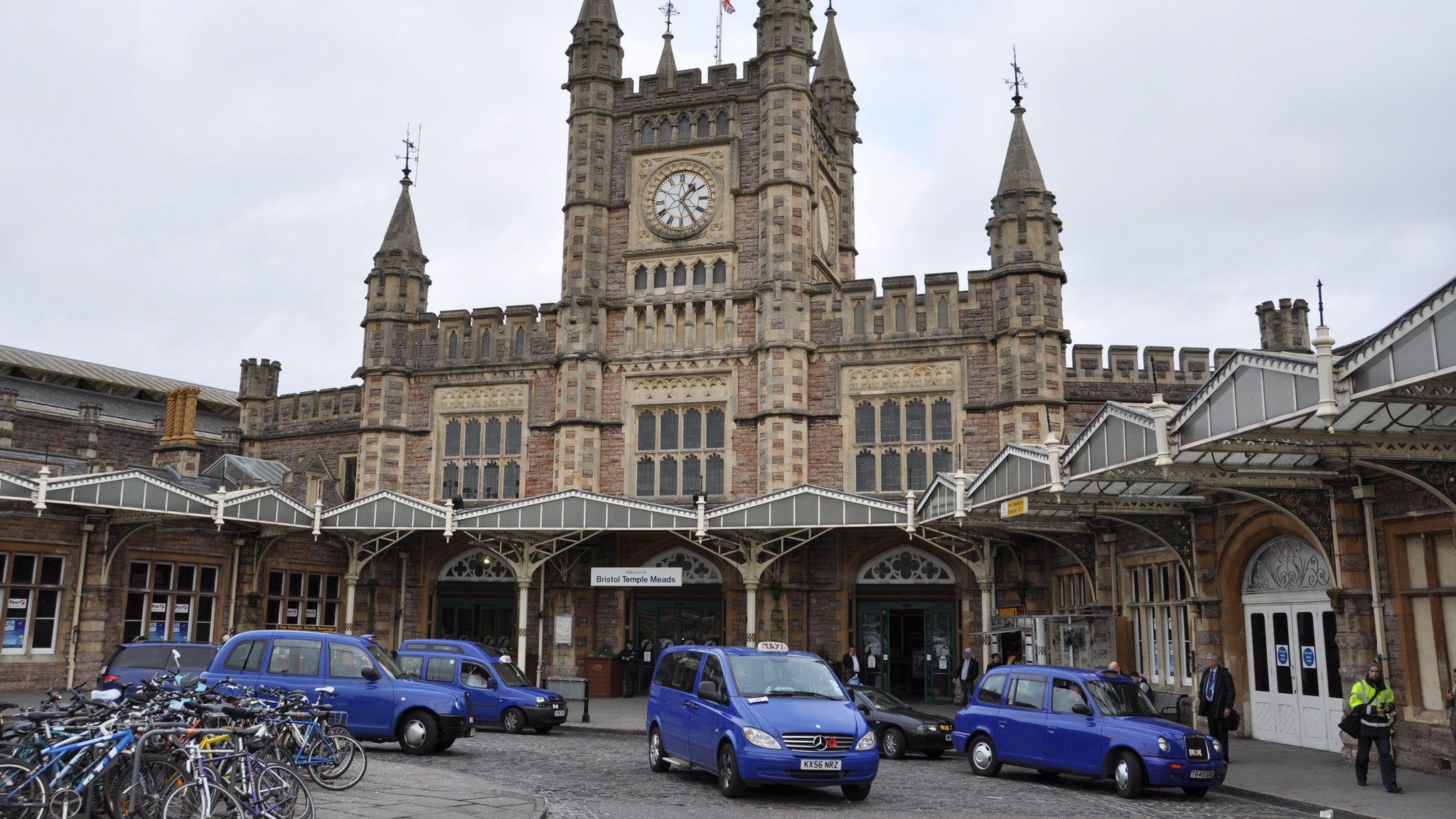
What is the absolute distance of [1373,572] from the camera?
1576cm

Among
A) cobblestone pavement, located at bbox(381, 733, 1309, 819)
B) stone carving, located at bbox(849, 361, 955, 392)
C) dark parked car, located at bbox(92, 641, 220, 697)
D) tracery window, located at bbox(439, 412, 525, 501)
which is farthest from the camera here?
tracery window, located at bbox(439, 412, 525, 501)

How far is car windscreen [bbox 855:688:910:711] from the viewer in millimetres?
18656

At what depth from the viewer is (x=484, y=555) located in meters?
33.0

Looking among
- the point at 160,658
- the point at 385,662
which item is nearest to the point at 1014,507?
the point at 385,662

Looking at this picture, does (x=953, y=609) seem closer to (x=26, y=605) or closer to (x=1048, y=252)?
(x=1048, y=252)

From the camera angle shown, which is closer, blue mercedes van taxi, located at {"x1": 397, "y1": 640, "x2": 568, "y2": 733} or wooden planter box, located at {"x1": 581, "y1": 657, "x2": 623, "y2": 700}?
blue mercedes van taxi, located at {"x1": 397, "y1": 640, "x2": 568, "y2": 733}

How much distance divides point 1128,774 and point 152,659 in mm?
15473

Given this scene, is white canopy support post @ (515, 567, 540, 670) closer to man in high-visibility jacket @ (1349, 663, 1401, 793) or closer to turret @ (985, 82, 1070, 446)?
turret @ (985, 82, 1070, 446)

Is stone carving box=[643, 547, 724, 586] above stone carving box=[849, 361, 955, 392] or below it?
below

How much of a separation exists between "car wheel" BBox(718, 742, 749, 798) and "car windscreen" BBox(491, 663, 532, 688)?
9.18m

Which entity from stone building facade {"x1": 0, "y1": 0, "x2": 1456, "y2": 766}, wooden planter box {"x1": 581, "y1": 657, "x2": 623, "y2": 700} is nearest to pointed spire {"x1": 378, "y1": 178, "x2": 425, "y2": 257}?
stone building facade {"x1": 0, "y1": 0, "x2": 1456, "y2": 766}

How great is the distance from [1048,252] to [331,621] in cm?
2239

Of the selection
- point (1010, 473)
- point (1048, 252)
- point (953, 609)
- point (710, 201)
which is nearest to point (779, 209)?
point (710, 201)

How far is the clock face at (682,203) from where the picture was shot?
109 feet
